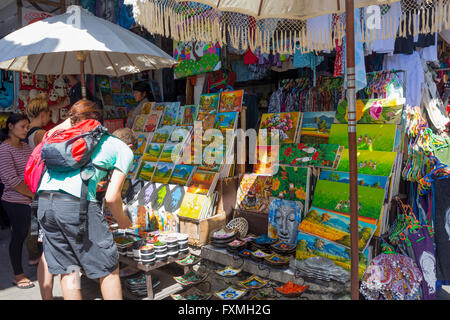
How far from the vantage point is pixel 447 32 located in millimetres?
3998

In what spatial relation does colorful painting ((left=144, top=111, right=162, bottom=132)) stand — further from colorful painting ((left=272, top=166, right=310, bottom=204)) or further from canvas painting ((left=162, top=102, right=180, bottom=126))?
colorful painting ((left=272, top=166, right=310, bottom=204))

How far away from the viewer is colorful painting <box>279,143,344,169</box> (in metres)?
3.30

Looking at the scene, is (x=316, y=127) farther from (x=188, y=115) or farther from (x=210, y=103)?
(x=188, y=115)

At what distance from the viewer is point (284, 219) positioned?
3.38m

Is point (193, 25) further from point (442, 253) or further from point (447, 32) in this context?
point (447, 32)

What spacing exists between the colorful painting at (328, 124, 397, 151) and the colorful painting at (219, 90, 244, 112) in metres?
1.26

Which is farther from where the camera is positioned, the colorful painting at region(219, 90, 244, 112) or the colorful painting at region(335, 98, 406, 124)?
the colorful painting at region(219, 90, 244, 112)

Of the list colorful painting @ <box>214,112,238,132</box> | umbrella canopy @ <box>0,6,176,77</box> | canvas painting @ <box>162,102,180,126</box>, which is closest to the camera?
umbrella canopy @ <box>0,6,176,77</box>

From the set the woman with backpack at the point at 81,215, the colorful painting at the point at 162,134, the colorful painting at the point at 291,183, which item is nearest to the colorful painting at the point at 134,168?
the colorful painting at the point at 162,134

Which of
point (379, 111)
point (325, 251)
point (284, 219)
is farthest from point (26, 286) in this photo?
point (379, 111)

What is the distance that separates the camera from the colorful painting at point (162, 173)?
14.2 ft

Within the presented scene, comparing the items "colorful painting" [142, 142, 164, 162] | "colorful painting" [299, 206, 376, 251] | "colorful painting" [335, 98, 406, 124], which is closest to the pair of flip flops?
"colorful painting" [142, 142, 164, 162]

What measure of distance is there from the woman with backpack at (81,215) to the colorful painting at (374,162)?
2168 millimetres

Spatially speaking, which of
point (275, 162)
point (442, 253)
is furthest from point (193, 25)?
point (442, 253)
